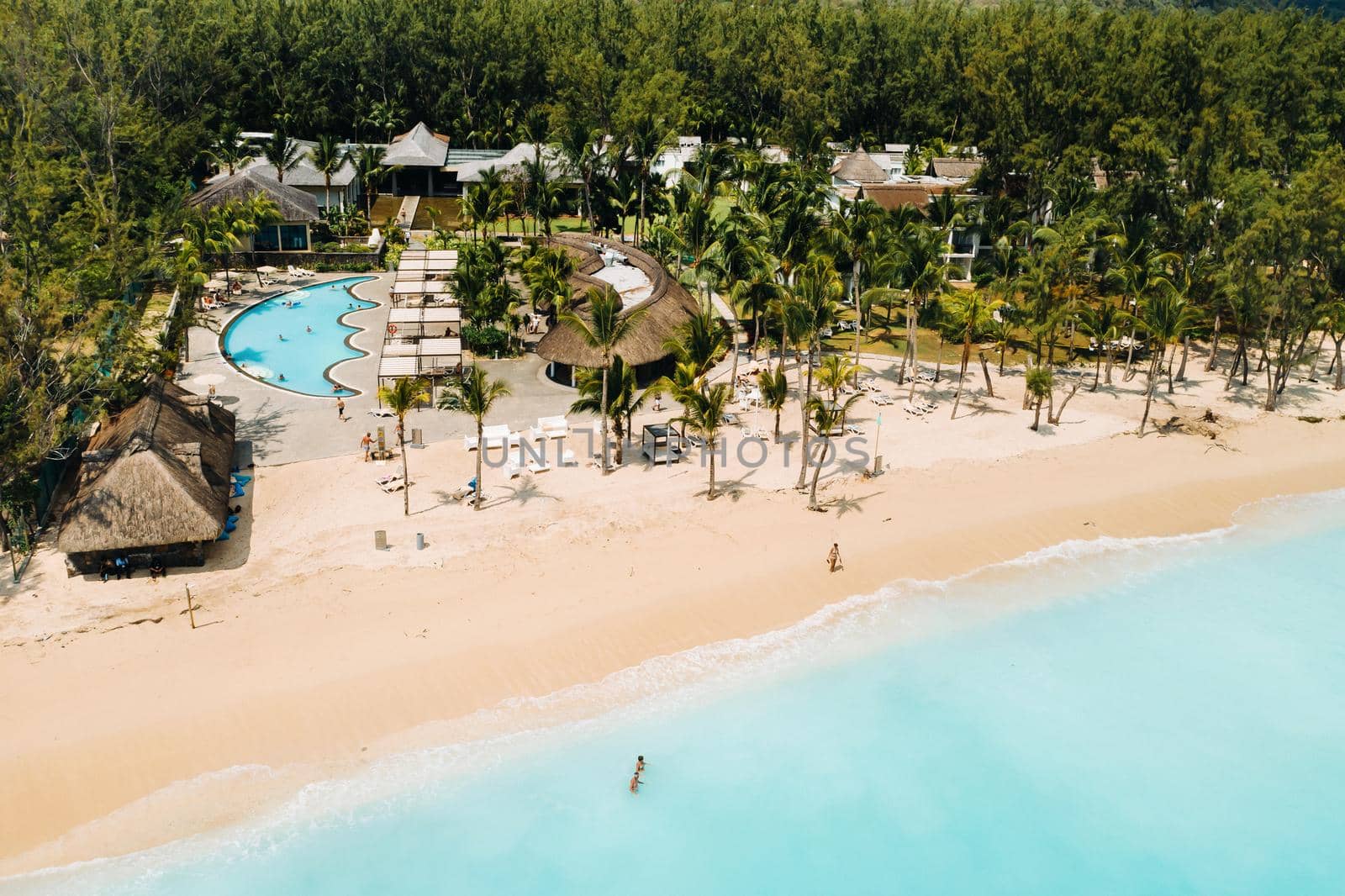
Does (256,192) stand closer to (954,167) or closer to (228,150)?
(228,150)

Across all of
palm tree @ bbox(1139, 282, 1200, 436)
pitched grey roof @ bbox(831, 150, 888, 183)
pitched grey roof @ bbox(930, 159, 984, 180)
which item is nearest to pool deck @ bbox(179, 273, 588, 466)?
palm tree @ bbox(1139, 282, 1200, 436)

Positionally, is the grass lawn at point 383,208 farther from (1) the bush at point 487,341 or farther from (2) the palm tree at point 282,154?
(1) the bush at point 487,341

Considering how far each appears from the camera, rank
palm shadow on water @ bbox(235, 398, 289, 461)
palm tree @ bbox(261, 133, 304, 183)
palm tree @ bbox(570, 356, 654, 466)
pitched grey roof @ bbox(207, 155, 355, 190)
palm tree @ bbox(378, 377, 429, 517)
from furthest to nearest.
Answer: pitched grey roof @ bbox(207, 155, 355, 190) → palm tree @ bbox(261, 133, 304, 183) → palm shadow on water @ bbox(235, 398, 289, 461) → palm tree @ bbox(570, 356, 654, 466) → palm tree @ bbox(378, 377, 429, 517)

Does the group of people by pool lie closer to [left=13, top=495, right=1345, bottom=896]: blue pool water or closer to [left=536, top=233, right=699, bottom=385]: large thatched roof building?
[left=13, top=495, right=1345, bottom=896]: blue pool water

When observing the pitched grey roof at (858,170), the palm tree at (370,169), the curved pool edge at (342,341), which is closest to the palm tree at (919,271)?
the curved pool edge at (342,341)

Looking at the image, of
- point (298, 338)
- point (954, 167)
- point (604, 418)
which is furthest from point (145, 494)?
point (954, 167)
